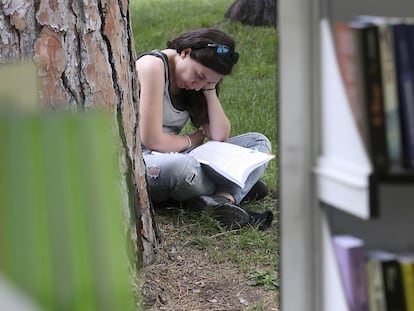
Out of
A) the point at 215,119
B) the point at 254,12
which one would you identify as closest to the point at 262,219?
the point at 215,119

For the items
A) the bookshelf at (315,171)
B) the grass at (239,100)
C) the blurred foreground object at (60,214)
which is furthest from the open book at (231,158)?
the blurred foreground object at (60,214)

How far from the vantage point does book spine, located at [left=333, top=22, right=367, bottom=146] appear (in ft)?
3.53

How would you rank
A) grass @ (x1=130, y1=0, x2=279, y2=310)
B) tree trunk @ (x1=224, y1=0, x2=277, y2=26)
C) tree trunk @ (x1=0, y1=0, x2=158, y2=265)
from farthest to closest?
tree trunk @ (x1=224, y1=0, x2=277, y2=26)
grass @ (x1=130, y1=0, x2=279, y2=310)
tree trunk @ (x1=0, y1=0, x2=158, y2=265)

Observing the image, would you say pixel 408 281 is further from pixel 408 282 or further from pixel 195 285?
pixel 195 285

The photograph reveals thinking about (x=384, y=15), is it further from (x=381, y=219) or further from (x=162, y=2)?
(x=162, y=2)

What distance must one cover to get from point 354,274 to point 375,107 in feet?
0.76

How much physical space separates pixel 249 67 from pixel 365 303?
176 inches

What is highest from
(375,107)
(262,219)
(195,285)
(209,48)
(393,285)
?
(209,48)

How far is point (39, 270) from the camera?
762 mm

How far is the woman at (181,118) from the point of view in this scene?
117 inches

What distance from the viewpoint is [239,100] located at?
4688mm

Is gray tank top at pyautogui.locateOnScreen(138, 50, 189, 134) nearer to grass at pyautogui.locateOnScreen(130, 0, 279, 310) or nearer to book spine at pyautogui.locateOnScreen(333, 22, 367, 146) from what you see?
grass at pyautogui.locateOnScreen(130, 0, 279, 310)

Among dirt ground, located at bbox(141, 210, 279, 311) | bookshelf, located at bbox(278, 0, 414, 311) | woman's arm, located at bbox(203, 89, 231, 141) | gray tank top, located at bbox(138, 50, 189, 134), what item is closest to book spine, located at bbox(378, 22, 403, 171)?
bookshelf, located at bbox(278, 0, 414, 311)

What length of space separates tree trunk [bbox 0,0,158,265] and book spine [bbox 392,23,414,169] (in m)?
1.26
